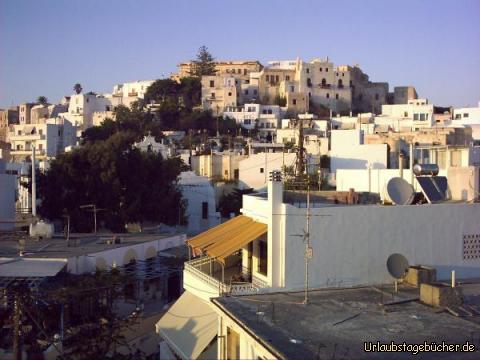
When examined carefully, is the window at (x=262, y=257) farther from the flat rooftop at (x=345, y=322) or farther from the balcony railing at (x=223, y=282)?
the flat rooftop at (x=345, y=322)

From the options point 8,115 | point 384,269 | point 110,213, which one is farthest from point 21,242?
point 8,115

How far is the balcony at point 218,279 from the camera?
10.1 meters

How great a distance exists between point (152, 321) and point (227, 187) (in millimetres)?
20454

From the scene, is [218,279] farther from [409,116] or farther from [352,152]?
[409,116]

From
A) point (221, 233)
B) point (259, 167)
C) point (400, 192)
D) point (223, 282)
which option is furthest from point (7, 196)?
point (400, 192)

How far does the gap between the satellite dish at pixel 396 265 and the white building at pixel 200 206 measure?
66.0ft

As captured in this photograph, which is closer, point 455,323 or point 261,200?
point 455,323

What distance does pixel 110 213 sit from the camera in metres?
25.0

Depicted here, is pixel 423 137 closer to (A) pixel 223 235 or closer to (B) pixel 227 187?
(B) pixel 227 187

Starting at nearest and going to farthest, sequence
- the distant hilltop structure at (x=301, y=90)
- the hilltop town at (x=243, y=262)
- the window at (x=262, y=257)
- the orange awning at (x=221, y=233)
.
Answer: the hilltop town at (x=243, y=262) < the window at (x=262, y=257) < the orange awning at (x=221, y=233) < the distant hilltop structure at (x=301, y=90)

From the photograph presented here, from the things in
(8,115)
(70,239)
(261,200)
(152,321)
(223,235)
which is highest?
(8,115)

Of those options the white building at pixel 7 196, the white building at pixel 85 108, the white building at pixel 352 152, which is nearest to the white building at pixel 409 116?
the white building at pixel 352 152

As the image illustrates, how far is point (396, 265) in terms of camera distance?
10.2 m

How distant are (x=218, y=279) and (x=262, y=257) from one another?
52.6 inches
